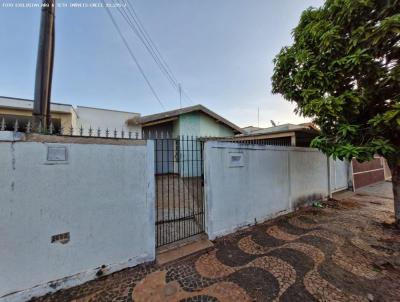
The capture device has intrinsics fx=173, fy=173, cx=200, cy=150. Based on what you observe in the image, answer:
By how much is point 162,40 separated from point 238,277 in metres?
9.30

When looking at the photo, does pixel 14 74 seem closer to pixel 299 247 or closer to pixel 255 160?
pixel 255 160

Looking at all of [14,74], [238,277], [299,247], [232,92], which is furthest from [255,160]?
A: [14,74]

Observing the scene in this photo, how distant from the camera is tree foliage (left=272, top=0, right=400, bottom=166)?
3.30m

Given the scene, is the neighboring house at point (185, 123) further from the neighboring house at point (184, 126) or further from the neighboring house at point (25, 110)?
the neighboring house at point (25, 110)

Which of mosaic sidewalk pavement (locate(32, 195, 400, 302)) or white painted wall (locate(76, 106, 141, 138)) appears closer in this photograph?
mosaic sidewalk pavement (locate(32, 195, 400, 302))

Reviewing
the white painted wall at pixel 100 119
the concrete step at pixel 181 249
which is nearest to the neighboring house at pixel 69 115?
the white painted wall at pixel 100 119

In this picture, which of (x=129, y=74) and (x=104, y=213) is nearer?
(x=104, y=213)

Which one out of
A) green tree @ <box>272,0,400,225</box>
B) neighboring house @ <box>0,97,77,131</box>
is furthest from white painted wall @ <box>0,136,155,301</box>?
neighboring house @ <box>0,97,77,131</box>

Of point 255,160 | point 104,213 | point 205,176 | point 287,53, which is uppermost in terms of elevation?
point 287,53

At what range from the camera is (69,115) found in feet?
26.8

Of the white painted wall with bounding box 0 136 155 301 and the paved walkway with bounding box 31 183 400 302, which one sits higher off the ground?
the white painted wall with bounding box 0 136 155 301

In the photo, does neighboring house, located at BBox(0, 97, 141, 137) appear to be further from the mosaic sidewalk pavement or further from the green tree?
the green tree

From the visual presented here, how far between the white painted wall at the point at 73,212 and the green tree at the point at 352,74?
12.7 ft

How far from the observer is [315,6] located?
4.39 meters
